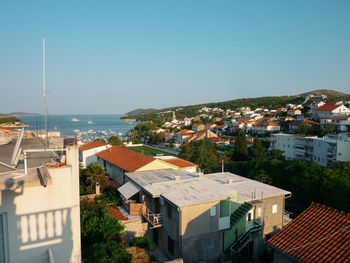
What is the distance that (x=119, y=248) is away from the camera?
10641mm

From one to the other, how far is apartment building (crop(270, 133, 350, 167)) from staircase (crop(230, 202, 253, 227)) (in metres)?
37.2

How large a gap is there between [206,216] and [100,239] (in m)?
5.44

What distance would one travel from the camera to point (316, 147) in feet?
163

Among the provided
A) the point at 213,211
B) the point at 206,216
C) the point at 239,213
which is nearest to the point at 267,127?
the point at 239,213

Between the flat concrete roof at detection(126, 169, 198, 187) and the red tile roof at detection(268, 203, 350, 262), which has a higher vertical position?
the red tile roof at detection(268, 203, 350, 262)

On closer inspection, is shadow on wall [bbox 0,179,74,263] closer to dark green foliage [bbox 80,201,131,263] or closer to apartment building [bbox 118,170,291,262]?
dark green foliage [bbox 80,201,131,263]

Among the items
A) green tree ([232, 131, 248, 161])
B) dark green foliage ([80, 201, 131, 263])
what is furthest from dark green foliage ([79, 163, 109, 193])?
green tree ([232, 131, 248, 161])

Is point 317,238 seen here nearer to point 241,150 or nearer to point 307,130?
point 241,150

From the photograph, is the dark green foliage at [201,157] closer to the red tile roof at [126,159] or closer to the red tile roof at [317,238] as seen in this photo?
the red tile roof at [126,159]

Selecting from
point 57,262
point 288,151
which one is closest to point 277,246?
point 57,262

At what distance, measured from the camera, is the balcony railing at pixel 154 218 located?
1505 cm

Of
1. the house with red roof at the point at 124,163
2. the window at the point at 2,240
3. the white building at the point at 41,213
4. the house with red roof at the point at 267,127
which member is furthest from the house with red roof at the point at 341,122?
the window at the point at 2,240

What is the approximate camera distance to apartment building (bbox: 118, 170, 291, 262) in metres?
13.5

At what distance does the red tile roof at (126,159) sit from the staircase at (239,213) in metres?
10.9
